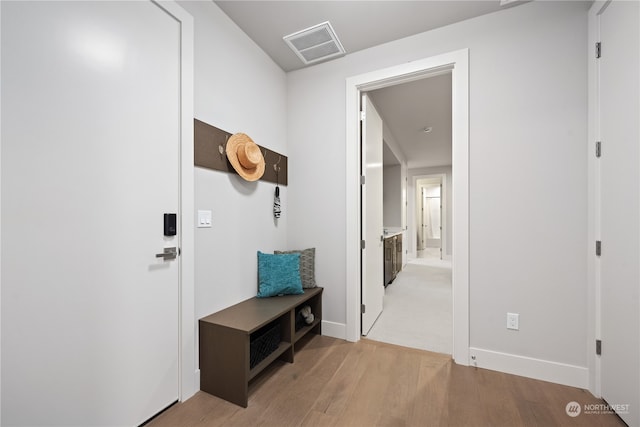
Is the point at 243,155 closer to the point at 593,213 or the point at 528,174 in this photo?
the point at 528,174

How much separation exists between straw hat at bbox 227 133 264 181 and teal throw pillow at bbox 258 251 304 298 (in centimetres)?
69

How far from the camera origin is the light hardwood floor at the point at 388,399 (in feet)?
4.56

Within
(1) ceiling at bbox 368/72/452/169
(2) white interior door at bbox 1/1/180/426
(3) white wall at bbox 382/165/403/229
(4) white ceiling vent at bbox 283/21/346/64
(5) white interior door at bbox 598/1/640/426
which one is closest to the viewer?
(2) white interior door at bbox 1/1/180/426

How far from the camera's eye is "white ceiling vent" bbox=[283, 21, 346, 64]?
2.07 metres

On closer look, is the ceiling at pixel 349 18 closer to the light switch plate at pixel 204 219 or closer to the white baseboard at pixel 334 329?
the light switch plate at pixel 204 219

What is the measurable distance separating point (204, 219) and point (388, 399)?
165 centimetres

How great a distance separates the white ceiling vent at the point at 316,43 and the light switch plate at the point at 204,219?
161 centimetres

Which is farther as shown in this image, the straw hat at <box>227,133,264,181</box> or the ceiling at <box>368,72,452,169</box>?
the ceiling at <box>368,72,452,169</box>

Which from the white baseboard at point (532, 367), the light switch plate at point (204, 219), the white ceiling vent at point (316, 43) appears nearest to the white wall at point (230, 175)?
the light switch plate at point (204, 219)

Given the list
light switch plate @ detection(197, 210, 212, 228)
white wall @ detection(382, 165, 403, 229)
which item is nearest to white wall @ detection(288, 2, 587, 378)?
light switch plate @ detection(197, 210, 212, 228)

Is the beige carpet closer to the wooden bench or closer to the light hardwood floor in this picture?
the light hardwood floor

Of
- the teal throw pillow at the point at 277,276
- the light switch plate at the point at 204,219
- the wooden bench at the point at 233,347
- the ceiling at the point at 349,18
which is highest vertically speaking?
the ceiling at the point at 349,18

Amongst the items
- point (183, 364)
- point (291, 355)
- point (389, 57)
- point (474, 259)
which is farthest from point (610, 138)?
point (183, 364)

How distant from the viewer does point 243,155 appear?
1.94m
